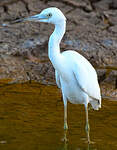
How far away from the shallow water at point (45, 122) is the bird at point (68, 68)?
0.76 ft

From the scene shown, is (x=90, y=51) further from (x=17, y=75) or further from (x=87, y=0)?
(x=87, y=0)

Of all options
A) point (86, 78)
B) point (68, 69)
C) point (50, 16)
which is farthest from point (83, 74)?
→ point (50, 16)

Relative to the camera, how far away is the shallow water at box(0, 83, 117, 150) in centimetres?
511

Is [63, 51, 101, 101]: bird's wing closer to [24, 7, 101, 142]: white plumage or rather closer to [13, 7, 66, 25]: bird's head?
[24, 7, 101, 142]: white plumage

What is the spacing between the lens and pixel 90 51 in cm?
849

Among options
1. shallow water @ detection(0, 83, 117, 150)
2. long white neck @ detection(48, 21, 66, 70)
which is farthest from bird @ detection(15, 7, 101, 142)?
shallow water @ detection(0, 83, 117, 150)

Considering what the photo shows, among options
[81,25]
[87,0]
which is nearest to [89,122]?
[81,25]

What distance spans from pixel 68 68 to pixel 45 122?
0.81 m

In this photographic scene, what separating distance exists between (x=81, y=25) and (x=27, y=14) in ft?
4.24

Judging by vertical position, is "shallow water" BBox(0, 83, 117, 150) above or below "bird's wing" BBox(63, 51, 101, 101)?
below

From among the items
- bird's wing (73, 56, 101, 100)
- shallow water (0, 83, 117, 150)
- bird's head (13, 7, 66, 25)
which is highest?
bird's head (13, 7, 66, 25)

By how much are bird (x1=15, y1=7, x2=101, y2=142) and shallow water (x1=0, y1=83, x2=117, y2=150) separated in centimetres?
23

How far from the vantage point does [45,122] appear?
18.8 ft

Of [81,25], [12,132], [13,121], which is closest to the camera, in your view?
[12,132]
